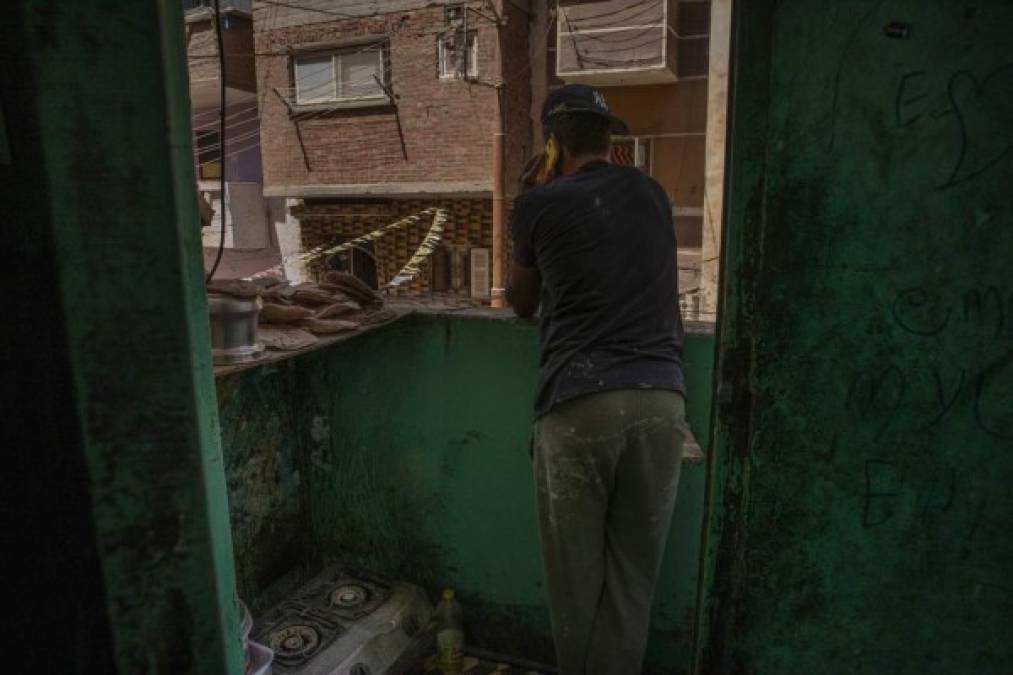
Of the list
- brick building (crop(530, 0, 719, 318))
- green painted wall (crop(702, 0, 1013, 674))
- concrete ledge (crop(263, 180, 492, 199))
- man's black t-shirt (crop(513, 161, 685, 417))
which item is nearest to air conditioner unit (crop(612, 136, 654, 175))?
brick building (crop(530, 0, 719, 318))

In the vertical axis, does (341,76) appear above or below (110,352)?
above

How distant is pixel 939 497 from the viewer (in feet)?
4.41

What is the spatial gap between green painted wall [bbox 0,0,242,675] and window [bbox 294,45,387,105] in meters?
12.6

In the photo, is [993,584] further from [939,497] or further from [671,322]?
Answer: [671,322]

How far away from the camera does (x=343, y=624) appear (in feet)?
→ 9.38

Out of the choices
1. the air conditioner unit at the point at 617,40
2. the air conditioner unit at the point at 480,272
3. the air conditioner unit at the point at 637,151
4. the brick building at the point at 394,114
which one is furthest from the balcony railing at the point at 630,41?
the air conditioner unit at the point at 480,272

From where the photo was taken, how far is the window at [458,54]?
12.4 metres

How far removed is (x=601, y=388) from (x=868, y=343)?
0.79 m

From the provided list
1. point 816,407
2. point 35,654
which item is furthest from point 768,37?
point 35,654

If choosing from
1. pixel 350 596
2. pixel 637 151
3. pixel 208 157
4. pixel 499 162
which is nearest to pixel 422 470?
pixel 350 596

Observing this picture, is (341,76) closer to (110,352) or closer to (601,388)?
(601,388)

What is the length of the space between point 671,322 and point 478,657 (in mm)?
1797

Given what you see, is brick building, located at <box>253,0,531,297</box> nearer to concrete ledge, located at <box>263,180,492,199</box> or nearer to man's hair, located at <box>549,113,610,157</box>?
concrete ledge, located at <box>263,180,492,199</box>

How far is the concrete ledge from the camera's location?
12.8 meters
